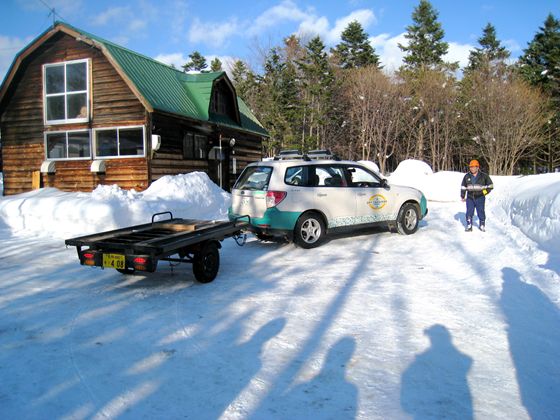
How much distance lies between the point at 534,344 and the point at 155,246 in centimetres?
418

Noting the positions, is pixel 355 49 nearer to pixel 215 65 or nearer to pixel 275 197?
pixel 215 65

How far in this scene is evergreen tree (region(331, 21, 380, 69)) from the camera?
49.2m

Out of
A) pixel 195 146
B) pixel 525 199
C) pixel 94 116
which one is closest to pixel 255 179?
pixel 525 199

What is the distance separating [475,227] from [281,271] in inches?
254

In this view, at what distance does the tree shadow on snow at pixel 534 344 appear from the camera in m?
3.14

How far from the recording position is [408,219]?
33.9 ft

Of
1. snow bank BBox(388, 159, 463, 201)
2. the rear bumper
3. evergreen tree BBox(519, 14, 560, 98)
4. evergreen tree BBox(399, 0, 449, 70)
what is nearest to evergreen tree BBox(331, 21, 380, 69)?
evergreen tree BBox(399, 0, 449, 70)

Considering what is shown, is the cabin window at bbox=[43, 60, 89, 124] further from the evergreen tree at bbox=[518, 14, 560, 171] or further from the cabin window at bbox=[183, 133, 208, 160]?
the evergreen tree at bbox=[518, 14, 560, 171]

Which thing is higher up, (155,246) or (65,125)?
(65,125)

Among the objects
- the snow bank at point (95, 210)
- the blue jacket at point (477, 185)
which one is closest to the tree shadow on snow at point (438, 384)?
the blue jacket at point (477, 185)

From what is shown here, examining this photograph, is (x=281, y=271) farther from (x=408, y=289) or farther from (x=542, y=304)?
(x=542, y=304)

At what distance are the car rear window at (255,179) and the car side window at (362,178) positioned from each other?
1971 millimetres

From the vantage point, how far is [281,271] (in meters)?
7.06

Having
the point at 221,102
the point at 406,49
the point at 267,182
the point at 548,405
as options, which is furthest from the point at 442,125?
the point at 548,405
